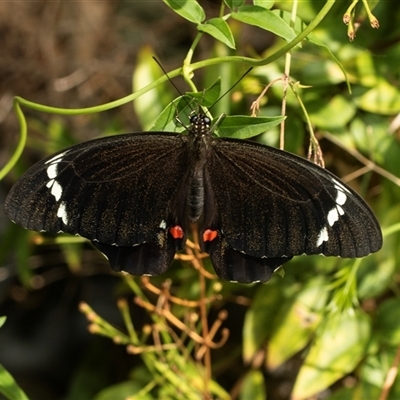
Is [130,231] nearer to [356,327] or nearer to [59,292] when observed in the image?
[356,327]

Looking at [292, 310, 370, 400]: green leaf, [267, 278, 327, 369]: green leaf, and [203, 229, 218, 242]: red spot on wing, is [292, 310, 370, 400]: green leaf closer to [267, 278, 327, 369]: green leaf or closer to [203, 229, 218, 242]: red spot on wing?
[267, 278, 327, 369]: green leaf

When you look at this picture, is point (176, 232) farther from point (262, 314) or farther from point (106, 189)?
point (262, 314)

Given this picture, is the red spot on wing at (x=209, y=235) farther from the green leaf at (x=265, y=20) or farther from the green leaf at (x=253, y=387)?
the green leaf at (x=253, y=387)

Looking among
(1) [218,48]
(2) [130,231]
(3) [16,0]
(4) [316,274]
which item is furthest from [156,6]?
(2) [130,231]

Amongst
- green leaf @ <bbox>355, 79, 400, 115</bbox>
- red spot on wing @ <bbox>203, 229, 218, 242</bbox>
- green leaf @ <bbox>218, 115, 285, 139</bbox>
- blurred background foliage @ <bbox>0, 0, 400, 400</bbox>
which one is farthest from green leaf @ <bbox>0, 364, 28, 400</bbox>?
green leaf @ <bbox>355, 79, 400, 115</bbox>

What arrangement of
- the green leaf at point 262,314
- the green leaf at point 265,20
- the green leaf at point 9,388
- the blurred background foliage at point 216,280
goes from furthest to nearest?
1. the green leaf at point 262,314
2. the blurred background foliage at point 216,280
3. the green leaf at point 9,388
4. the green leaf at point 265,20

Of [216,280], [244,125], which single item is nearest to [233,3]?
[244,125]

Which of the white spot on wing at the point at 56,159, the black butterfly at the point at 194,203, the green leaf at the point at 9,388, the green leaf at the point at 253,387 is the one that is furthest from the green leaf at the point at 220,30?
the green leaf at the point at 253,387
